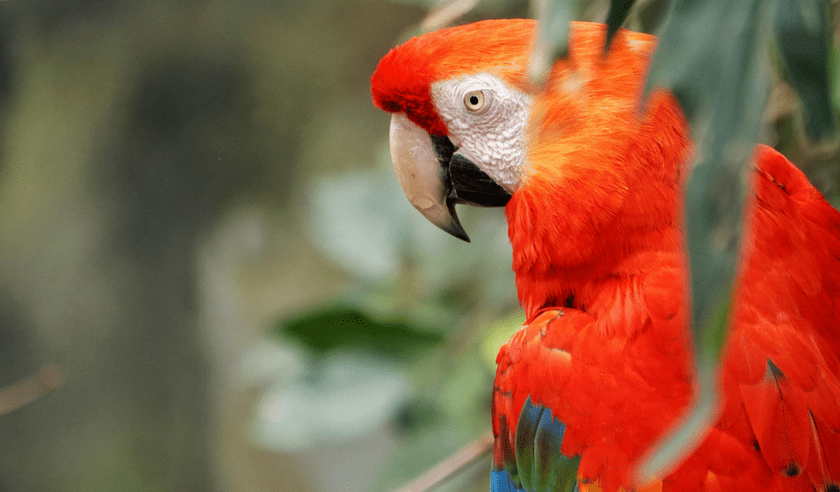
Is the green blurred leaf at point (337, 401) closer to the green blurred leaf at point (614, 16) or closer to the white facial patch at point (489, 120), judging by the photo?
the white facial patch at point (489, 120)

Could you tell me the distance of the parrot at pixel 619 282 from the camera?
529 millimetres

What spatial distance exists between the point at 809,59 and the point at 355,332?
30.0 inches

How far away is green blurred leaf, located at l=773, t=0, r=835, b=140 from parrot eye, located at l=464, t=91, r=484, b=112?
366 mm

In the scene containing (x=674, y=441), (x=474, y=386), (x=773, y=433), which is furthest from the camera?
(x=474, y=386)

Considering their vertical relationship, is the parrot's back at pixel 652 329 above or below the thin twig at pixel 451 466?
above

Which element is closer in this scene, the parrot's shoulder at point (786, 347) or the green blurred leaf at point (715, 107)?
the green blurred leaf at point (715, 107)

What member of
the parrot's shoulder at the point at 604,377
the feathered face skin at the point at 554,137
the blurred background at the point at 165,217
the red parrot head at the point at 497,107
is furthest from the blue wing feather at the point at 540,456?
the blurred background at the point at 165,217

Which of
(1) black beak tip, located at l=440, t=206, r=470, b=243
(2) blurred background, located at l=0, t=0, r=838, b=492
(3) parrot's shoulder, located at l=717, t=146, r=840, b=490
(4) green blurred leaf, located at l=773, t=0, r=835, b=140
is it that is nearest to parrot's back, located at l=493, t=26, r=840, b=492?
(3) parrot's shoulder, located at l=717, t=146, r=840, b=490

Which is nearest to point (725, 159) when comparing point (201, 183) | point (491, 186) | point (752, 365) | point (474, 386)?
point (752, 365)

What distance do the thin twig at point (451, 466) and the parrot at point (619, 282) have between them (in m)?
0.29

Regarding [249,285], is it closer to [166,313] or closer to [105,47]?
[166,313]

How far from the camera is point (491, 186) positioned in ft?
2.34

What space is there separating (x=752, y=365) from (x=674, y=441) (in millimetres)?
316

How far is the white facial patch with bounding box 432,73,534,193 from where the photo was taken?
0.64 meters
